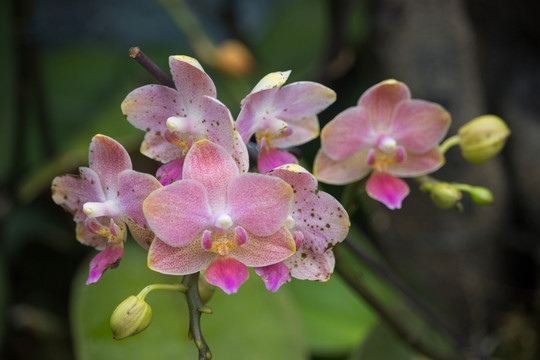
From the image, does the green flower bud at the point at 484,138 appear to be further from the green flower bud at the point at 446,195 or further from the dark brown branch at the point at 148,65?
the dark brown branch at the point at 148,65

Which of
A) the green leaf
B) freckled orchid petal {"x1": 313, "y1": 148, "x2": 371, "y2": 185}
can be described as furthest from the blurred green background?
freckled orchid petal {"x1": 313, "y1": 148, "x2": 371, "y2": 185}

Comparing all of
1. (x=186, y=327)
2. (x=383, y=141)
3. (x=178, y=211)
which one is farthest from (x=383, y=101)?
(x=186, y=327)

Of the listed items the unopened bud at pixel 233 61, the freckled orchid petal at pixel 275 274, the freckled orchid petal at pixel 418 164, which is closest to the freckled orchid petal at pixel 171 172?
the freckled orchid petal at pixel 275 274

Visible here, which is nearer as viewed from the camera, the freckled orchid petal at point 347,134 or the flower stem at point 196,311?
the flower stem at point 196,311

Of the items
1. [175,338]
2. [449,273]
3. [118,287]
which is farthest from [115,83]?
[449,273]

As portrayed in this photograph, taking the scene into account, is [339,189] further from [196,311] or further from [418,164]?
[196,311]

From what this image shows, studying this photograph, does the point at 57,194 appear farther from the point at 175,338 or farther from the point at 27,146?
the point at 27,146
